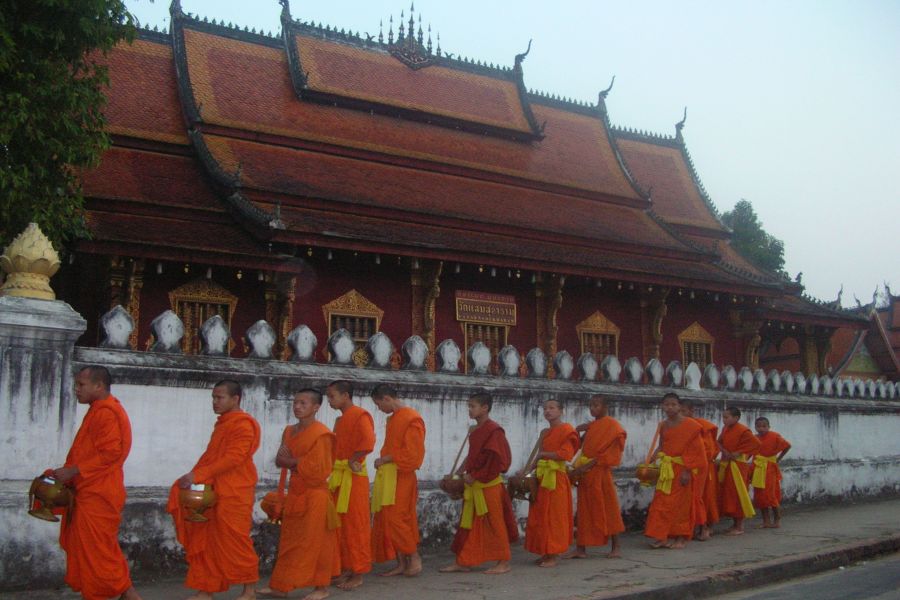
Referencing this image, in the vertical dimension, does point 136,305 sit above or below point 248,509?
above

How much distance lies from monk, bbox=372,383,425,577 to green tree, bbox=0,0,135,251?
16.3 feet

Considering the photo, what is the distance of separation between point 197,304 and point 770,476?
8.10 m

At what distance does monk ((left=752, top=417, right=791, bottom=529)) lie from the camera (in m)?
10.4

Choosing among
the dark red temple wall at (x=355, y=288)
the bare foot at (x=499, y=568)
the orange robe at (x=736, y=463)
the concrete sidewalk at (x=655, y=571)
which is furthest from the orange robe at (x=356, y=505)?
the dark red temple wall at (x=355, y=288)

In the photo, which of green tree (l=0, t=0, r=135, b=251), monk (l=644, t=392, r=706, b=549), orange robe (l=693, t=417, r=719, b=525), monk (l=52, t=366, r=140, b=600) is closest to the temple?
green tree (l=0, t=0, r=135, b=251)

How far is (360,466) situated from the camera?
6.79 meters

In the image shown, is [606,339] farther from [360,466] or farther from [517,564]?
[360,466]

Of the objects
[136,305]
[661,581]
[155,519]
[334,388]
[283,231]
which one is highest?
[283,231]

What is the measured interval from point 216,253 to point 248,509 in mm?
7288

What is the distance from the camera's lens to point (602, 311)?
1780 centimetres

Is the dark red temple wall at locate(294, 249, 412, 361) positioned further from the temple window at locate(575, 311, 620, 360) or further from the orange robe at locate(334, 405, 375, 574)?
the orange robe at locate(334, 405, 375, 574)

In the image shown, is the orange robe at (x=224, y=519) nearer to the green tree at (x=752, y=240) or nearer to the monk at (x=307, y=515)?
the monk at (x=307, y=515)

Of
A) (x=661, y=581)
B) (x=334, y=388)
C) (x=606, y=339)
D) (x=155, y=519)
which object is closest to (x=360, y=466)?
(x=334, y=388)

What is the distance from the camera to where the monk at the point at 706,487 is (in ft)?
29.9
